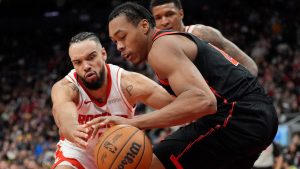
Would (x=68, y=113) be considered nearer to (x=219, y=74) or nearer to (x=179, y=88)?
(x=179, y=88)

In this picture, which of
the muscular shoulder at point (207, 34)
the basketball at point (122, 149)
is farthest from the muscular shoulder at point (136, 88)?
the basketball at point (122, 149)

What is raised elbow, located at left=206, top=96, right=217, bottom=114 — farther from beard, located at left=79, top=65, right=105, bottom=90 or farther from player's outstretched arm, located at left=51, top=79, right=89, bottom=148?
beard, located at left=79, top=65, right=105, bottom=90

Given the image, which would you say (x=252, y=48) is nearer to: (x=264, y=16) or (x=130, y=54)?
(x=264, y=16)

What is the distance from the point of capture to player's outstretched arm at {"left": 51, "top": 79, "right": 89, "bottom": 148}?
3756 millimetres

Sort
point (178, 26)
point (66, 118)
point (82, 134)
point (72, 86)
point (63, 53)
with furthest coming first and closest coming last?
point (63, 53) → point (178, 26) → point (72, 86) → point (66, 118) → point (82, 134)

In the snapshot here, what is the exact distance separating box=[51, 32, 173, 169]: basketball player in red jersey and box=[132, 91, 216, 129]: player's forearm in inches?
39.5

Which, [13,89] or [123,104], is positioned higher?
[123,104]

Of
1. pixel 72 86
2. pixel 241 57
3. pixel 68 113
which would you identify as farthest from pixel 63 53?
pixel 68 113

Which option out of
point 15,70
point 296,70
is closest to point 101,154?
point 296,70

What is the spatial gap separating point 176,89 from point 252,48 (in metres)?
14.0

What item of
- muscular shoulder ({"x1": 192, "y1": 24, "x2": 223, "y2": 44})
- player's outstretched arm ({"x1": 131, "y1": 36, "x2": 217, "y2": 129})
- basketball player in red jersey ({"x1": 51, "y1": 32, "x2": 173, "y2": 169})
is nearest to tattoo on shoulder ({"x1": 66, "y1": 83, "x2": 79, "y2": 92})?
basketball player in red jersey ({"x1": 51, "y1": 32, "x2": 173, "y2": 169})

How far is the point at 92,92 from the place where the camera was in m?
4.60

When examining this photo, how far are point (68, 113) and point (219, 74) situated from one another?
4.06 ft

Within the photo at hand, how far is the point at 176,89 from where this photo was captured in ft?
11.2
